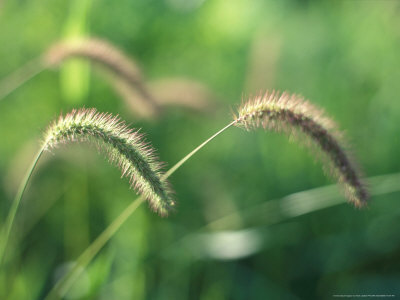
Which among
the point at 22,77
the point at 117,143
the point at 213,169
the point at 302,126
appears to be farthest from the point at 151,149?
the point at 213,169

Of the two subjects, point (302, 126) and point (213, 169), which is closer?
point (302, 126)

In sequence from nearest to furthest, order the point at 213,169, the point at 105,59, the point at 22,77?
the point at 105,59
the point at 22,77
the point at 213,169

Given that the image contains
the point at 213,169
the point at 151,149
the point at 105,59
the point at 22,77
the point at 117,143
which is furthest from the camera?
the point at 213,169

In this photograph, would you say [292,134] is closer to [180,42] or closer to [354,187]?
[354,187]

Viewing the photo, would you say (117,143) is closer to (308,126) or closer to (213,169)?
(308,126)

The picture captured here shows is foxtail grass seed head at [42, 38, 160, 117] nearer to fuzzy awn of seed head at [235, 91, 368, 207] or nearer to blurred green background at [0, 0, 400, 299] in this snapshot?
blurred green background at [0, 0, 400, 299]

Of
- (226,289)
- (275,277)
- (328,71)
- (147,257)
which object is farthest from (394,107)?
(147,257)

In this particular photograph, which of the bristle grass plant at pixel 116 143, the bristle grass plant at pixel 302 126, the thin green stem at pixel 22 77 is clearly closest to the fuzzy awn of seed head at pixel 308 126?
the bristle grass plant at pixel 302 126
